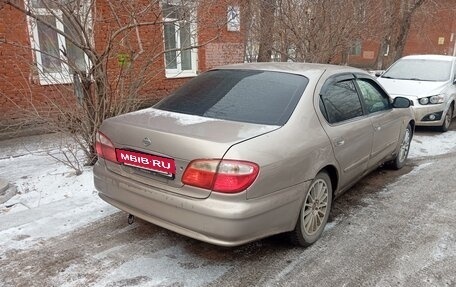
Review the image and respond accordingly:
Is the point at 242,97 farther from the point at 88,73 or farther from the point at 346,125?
the point at 88,73

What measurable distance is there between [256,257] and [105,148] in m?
1.54

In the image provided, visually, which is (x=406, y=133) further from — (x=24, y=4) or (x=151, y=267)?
(x=24, y=4)

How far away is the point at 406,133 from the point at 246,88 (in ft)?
10.4

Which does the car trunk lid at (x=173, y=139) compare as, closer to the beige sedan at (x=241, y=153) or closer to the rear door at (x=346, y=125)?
the beige sedan at (x=241, y=153)

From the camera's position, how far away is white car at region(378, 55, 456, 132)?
7414mm

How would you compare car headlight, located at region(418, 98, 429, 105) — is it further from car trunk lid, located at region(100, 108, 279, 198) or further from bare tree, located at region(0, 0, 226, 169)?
car trunk lid, located at region(100, 108, 279, 198)

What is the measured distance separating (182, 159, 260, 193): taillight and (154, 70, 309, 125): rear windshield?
22.3 inches

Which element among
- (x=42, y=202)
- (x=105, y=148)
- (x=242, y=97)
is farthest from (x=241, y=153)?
(x=42, y=202)

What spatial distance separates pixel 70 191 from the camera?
436cm

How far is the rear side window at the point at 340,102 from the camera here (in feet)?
11.3

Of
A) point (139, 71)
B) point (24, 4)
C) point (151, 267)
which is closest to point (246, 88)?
point (151, 267)

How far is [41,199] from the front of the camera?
4.17 meters

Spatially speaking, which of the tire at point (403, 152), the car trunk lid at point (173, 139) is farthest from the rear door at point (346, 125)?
the tire at point (403, 152)

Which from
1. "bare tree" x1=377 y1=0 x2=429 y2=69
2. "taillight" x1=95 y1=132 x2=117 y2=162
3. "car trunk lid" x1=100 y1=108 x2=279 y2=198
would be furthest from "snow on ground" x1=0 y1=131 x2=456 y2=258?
"bare tree" x1=377 y1=0 x2=429 y2=69
